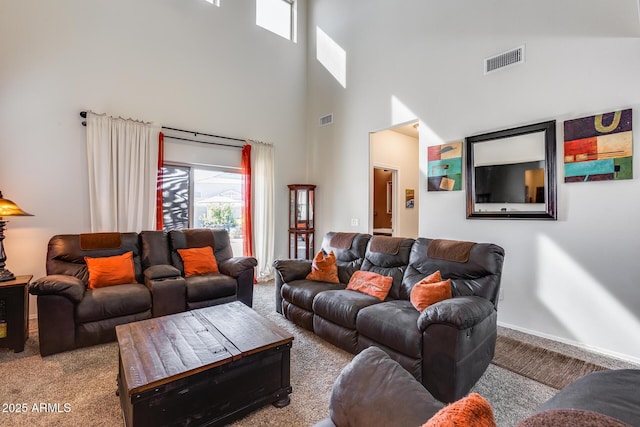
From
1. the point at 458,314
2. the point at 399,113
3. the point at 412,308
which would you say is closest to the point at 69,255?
the point at 412,308

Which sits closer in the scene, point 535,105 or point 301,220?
point 535,105

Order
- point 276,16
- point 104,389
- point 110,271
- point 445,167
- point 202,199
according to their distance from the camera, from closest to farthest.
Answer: point 104,389
point 110,271
point 445,167
point 202,199
point 276,16

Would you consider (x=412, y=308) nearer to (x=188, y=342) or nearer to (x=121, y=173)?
(x=188, y=342)

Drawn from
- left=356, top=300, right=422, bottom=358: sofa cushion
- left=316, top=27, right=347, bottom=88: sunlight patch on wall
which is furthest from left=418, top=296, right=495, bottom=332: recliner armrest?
left=316, top=27, right=347, bottom=88: sunlight patch on wall

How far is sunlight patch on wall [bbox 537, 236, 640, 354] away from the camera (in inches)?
103

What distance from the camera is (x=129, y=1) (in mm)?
4125

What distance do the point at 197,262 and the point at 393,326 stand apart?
2605 mm

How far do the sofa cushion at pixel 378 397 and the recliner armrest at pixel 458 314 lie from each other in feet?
3.05

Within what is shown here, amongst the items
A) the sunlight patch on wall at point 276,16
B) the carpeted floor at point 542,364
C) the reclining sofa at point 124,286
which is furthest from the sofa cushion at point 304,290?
the sunlight patch on wall at point 276,16

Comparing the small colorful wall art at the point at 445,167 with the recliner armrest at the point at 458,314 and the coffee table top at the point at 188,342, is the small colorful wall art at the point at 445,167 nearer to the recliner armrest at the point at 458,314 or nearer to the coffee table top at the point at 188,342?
the recliner armrest at the point at 458,314

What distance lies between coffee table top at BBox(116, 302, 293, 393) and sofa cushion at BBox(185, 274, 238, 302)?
3.07 ft

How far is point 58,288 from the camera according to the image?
255 cm

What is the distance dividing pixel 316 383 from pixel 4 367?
2.51 metres

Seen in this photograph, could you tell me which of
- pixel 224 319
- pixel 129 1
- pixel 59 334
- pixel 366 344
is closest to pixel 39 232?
pixel 59 334
